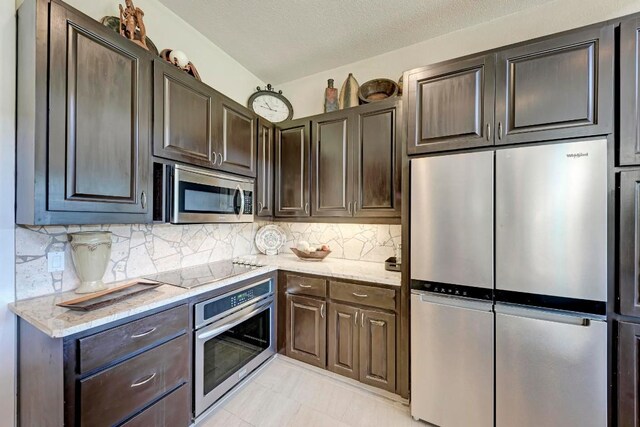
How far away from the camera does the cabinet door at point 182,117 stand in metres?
1.66

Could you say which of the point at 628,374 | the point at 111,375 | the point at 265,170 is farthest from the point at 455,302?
the point at 265,170

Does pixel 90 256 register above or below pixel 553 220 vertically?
below

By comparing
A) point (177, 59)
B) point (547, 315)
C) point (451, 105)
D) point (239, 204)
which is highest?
point (177, 59)

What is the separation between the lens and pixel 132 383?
1.31m

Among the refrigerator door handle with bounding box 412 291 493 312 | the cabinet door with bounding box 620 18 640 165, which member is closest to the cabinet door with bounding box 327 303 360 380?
the refrigerator door handle with bounding box 412 291 493 312

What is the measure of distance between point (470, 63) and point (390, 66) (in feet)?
3.82

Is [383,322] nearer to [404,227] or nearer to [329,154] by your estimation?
[404,227]

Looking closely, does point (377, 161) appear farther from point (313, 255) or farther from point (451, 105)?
point (313, 255)

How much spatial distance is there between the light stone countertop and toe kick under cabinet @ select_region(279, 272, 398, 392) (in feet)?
0.26

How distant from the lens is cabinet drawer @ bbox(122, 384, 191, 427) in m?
1.36

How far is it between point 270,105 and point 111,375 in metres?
2.79

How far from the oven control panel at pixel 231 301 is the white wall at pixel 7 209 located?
35.1 inches

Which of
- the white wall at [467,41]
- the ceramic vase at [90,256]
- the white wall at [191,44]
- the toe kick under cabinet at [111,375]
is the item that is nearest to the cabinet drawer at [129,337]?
the toe kick under cabinet at [111,375]

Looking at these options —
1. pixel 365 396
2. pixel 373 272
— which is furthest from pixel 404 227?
pixel 365 396
